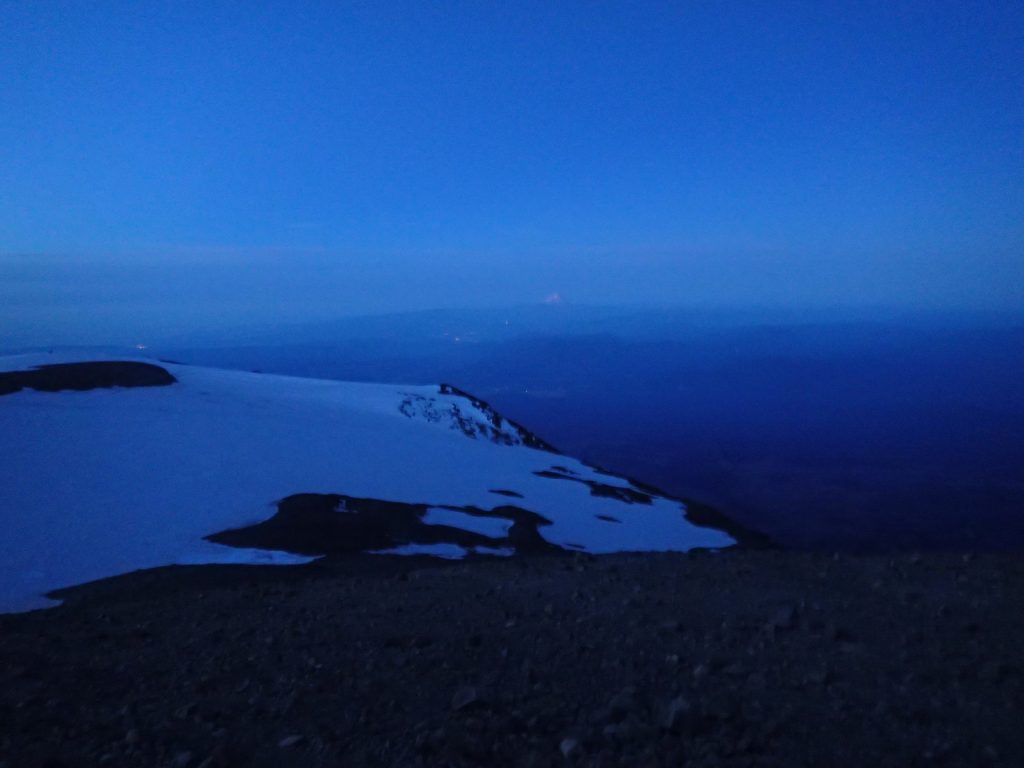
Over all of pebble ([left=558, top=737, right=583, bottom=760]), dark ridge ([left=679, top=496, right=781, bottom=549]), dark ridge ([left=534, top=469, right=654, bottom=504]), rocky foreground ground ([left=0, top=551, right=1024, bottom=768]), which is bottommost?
dark ridge ([left=679, top=496, right=781, bottom=549])

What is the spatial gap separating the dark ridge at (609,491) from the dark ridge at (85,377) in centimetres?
2076

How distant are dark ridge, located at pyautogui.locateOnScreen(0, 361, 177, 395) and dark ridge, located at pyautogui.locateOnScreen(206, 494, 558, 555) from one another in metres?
17.0

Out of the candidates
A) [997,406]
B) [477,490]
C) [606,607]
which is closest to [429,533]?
[477,490]

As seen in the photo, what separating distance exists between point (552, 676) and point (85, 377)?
33.9 metres

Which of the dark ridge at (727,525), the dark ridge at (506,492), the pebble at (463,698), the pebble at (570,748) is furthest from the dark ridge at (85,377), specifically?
the pebble at (570,748)

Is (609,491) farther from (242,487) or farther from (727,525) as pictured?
(242,487)

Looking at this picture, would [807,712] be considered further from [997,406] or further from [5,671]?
[997,406]

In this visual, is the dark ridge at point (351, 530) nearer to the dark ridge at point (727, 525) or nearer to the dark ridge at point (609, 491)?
the dark ridge at point (609, 491)

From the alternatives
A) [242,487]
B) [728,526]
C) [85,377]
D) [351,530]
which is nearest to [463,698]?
[351,530]

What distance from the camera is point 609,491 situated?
97.7 ft

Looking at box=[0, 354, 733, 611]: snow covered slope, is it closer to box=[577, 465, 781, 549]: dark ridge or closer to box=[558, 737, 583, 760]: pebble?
box=[577, 465, 781, 549]: dark ridge

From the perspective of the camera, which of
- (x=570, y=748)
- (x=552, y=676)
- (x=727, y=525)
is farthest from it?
(x=727, y=525)

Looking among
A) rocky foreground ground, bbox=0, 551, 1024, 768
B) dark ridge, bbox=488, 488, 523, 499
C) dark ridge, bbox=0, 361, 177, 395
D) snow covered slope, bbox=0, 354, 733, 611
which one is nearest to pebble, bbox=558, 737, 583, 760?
rocky foreground ground, bbox=0, 551, 1024, 768

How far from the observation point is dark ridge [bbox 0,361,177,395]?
2973 centimetres
